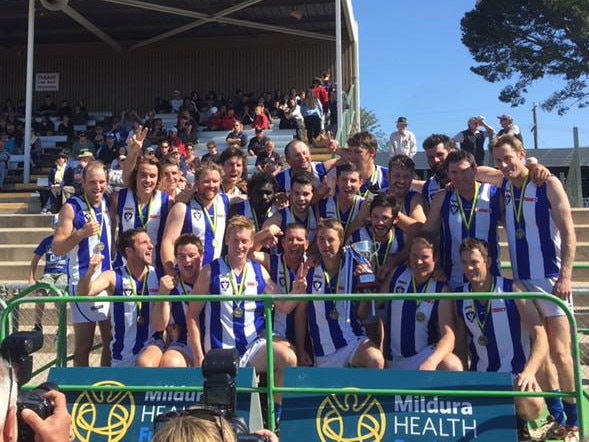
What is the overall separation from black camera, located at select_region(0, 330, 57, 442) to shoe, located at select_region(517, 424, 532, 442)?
309 centimetres

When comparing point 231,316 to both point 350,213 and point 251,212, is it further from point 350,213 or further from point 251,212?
point 350,213

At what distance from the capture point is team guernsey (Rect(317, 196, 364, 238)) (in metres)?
5.40

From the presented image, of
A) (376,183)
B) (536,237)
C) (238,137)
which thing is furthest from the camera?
(238,137)

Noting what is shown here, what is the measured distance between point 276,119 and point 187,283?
15.2 m

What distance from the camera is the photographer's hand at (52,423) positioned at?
2.34 metres

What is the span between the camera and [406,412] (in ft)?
13.1

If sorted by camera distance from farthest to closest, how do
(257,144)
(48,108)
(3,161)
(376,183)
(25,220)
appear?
(48,108)
(3,161)
(257,144)
(25,220)
(376,183)

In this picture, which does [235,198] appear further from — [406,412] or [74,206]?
[406,412]

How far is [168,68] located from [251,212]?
20686 mm

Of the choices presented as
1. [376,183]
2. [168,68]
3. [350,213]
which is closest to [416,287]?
[350,213]

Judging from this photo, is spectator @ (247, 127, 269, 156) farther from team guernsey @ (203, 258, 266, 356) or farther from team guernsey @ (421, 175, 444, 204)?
team guernsey @ (203, 258, 266, 356)

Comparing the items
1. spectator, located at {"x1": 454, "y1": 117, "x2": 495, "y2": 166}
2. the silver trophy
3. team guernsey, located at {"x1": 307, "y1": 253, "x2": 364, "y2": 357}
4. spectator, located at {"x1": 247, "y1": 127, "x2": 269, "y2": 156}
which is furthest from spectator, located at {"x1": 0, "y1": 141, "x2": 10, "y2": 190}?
the silver trophy

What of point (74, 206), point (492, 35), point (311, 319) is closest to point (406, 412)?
point (311, 319)

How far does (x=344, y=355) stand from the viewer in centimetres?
469
